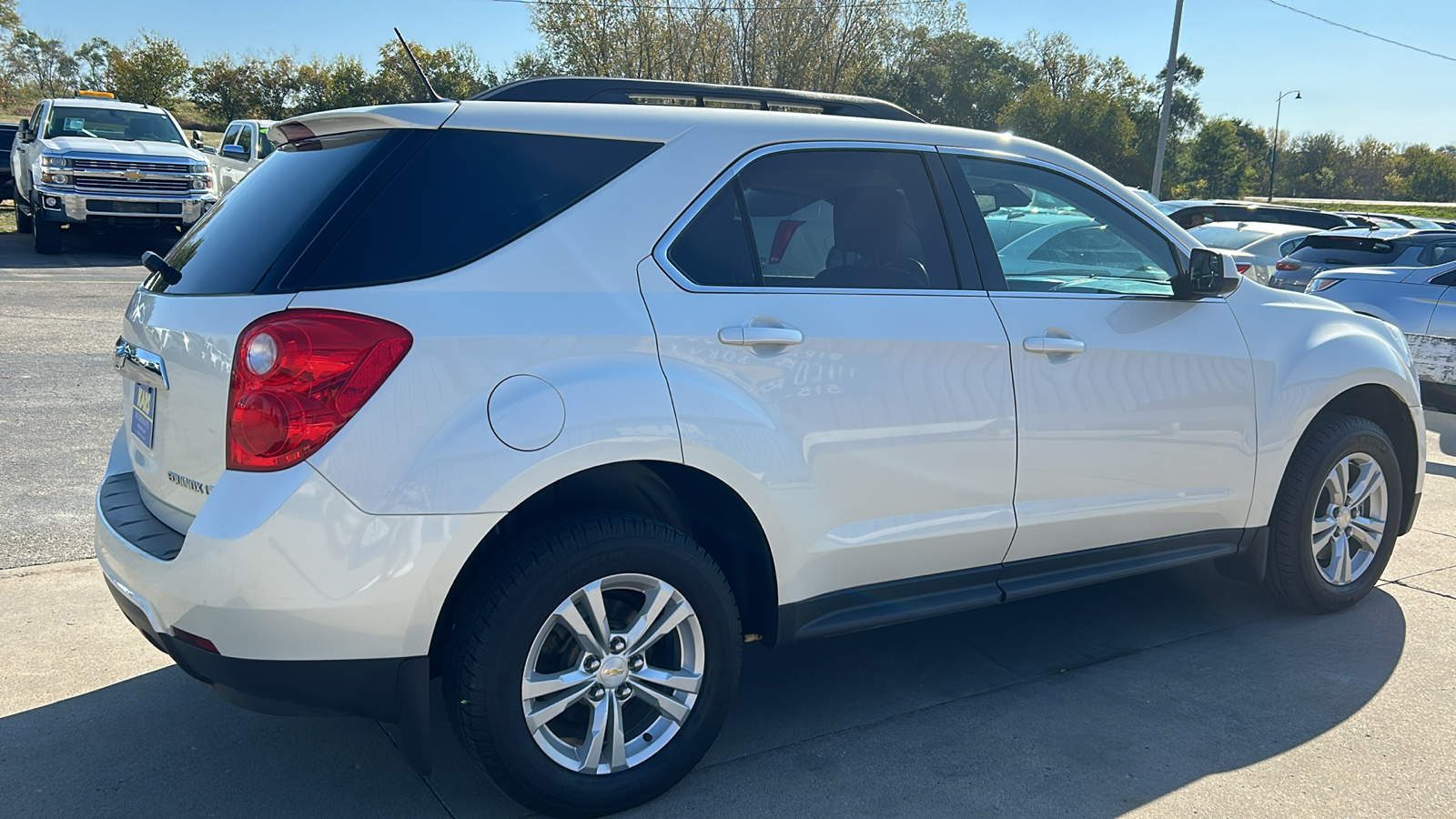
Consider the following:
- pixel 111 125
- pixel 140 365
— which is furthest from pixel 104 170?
pixel 140 365

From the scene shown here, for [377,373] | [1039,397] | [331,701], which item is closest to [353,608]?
[331,701]

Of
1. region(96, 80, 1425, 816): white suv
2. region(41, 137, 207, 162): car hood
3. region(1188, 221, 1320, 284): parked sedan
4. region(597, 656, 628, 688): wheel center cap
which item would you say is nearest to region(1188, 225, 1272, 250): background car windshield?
region(1188, 221, 1320, 284): parked sedan

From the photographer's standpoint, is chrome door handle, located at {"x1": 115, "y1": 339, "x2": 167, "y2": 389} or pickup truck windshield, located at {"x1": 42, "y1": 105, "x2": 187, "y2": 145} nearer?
chrome door handle, located at {"x1": 115, "y1": 339, "x2": 167, "y2": 389}

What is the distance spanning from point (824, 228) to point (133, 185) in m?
15.2

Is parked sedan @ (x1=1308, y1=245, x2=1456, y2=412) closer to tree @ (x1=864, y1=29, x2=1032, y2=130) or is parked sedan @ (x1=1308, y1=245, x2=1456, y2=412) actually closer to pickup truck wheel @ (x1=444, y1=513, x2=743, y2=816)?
pickup truck wheel @ (x1=444, y1=513, x2=743, y2=816)

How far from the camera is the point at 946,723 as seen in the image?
3.54m

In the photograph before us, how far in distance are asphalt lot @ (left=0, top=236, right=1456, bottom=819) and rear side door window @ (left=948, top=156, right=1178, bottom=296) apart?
1353 millimetres

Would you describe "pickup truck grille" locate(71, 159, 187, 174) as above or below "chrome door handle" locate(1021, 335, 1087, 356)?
above

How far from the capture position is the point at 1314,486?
4.27 metres

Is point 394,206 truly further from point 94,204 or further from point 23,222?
point 23,222

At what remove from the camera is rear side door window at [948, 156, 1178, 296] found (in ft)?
11.9

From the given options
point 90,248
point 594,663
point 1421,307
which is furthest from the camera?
point 90,248

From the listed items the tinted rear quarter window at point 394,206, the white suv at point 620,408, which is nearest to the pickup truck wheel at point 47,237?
the white suv at point 620,408

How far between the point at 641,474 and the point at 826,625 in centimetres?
71
